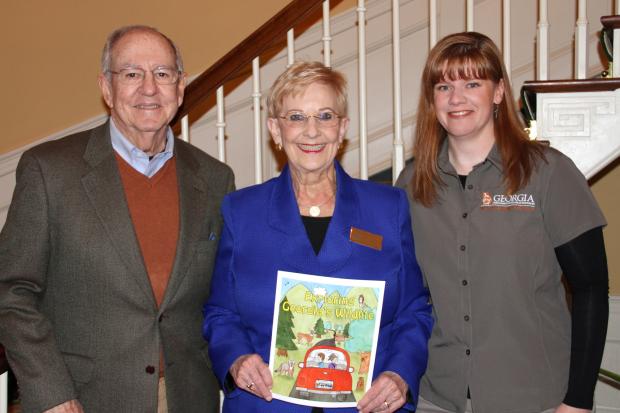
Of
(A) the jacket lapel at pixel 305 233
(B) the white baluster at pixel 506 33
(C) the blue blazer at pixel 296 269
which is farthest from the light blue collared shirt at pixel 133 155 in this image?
(B) the white baluster at pixel 506 33

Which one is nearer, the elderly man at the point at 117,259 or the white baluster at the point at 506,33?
the elderly man at the point at 117,259

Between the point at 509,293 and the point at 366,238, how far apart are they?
0.43 metres

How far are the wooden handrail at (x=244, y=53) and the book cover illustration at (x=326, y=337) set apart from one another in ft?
4.31

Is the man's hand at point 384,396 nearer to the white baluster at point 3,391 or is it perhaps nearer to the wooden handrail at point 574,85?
the white baluster at point 3,391

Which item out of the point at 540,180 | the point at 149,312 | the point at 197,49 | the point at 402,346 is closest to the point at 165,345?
the point at 149,312

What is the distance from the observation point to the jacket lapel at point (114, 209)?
1994mm

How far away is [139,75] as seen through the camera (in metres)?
2.11

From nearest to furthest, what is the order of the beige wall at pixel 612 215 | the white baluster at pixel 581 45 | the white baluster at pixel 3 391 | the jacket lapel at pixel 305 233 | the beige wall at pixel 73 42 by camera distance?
the jacket lapel at pixel 305 233 → the white baluster at pixel 3 391 → the white baluster at pixel 581 45 → the beige wall at pixel 612 215 → the beige wall at pixel 73 42

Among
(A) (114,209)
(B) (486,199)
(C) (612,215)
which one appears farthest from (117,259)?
(C) (612,215)

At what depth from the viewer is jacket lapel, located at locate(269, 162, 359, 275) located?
6.50ft

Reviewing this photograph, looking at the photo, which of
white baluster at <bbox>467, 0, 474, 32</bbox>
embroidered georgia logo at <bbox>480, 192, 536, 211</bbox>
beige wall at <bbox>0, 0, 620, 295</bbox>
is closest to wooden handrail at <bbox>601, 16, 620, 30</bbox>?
white baluster at <bbox>467, 0, 474, 32</bbox>

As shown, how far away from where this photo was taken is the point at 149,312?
6.62 feet

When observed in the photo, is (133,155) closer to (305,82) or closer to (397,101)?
(305,82)

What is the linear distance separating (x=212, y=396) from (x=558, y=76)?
9.72ft
